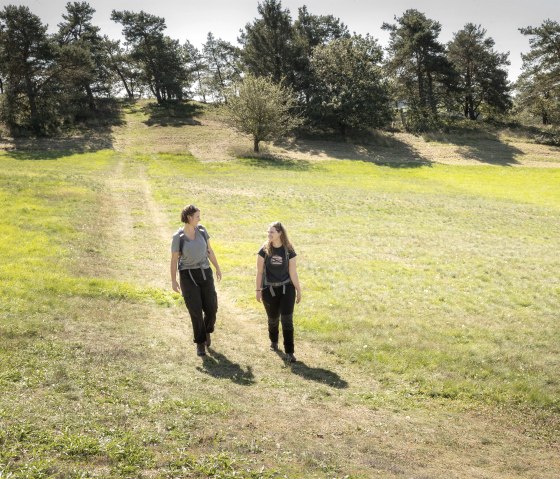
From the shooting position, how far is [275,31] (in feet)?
235

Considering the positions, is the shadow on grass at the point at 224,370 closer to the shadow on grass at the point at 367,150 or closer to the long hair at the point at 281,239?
the long hair at the point at 281,239

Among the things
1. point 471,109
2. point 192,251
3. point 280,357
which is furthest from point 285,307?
point 471,109

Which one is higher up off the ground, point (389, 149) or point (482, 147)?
point (482, 147)

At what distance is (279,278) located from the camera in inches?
378

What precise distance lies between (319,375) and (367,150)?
58.2 meters

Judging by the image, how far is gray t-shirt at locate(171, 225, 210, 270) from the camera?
376 inches

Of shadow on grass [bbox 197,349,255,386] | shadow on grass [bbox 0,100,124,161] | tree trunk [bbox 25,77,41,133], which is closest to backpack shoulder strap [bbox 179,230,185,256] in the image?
shadow on grass [bbox 197,349,255,386]

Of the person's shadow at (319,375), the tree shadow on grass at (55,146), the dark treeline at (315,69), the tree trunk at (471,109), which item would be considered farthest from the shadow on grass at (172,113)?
the person's shadow at (319,375)

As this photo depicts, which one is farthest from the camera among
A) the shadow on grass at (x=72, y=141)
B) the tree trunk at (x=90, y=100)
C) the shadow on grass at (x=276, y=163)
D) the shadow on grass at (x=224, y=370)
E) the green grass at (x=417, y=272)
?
the tree trunk at (x=90, y=100)

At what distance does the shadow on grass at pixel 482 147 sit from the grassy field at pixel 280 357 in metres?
36.3

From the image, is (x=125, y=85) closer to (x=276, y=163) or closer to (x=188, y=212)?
(x=276, y=163)

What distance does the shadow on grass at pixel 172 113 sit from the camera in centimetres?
7738

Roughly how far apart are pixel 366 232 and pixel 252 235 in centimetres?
601

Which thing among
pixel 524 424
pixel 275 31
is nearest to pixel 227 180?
pixel 524 424
